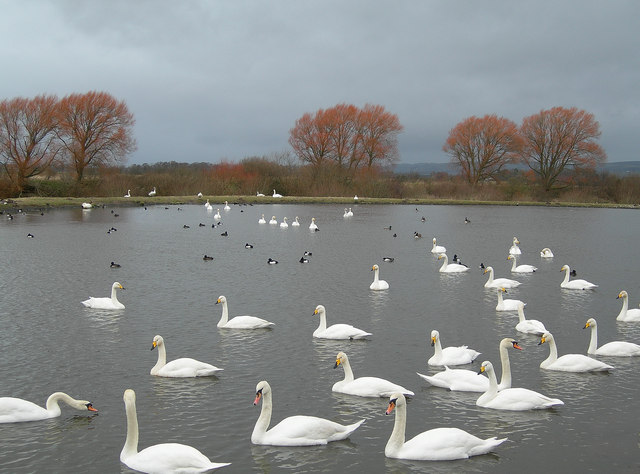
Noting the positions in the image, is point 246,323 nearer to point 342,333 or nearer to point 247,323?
point 247,323

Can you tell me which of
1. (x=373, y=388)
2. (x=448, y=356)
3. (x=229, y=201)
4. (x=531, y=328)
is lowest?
(x=373, y=388)

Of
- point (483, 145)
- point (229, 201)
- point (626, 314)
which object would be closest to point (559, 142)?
point (483, 145)

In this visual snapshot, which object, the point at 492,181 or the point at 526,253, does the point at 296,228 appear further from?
the point at 492,181

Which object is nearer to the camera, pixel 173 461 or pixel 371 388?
pixel 173 461

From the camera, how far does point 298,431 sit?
8055mm

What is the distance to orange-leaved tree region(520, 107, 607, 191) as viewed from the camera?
7600 cm

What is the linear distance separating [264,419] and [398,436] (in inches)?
66.5

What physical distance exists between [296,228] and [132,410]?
32192 millimetres

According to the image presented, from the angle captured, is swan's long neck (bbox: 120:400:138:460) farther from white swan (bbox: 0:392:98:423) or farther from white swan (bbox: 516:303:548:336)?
white swan (bbox: 516:303:548:336)

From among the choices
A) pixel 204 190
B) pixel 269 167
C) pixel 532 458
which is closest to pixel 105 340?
pixel 532 458

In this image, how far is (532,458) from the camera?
307 inches

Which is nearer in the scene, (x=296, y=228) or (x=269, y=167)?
(x=296, y=228)

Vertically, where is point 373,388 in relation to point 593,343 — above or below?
below

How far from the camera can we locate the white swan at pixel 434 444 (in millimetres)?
7695
